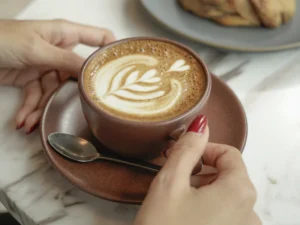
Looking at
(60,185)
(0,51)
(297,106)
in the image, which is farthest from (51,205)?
(297,106)

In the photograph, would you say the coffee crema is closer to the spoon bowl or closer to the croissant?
the spoon bowl

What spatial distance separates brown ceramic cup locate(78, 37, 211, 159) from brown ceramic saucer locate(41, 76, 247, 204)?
3 cm

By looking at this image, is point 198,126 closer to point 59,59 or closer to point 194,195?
point 194,195

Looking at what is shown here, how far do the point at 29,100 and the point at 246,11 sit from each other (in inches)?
17.2

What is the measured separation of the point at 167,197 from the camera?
0.44 m

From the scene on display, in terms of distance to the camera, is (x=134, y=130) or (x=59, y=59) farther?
(x=59, y=59)

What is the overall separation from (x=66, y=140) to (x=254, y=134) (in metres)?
0.28

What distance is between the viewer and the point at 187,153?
47 centimetres

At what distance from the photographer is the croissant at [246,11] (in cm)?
78

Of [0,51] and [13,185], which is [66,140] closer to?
[13,185]

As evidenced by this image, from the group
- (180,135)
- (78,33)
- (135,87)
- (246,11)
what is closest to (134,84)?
(135,87)

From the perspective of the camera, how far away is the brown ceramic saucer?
51cm

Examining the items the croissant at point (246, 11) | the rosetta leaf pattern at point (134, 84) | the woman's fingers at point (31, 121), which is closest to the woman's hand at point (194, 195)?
the rosetta leaf pattern at point (134, 84)

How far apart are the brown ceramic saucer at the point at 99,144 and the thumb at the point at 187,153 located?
0.07 meters
